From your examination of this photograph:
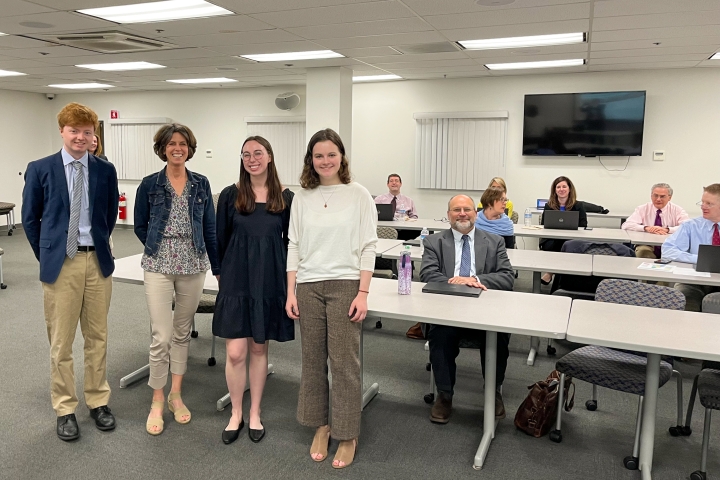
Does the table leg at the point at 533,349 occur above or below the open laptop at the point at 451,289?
below

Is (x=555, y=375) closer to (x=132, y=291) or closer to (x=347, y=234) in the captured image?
(x=347, y=234)

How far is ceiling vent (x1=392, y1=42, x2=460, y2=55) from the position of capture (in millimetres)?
6021

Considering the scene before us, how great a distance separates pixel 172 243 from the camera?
294 cm

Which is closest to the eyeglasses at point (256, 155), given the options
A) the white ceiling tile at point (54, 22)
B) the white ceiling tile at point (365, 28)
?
the white ceiling tile at point (365, 28)

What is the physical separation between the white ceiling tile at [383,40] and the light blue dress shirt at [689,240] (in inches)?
111

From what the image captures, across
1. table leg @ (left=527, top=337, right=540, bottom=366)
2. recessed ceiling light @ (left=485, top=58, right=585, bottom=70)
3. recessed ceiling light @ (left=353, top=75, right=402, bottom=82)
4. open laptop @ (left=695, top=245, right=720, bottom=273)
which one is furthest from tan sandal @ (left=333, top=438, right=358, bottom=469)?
recessed ceiling light @ (left=353, top=75, right=402, bottom=82)

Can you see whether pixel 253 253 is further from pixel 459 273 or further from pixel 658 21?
pixel 658 21

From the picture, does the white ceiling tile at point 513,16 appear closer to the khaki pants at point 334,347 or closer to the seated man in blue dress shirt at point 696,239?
the seated man in blue dress shirt at point 696,239

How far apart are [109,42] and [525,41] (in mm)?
Answer: 4405

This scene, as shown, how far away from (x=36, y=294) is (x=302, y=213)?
4728mm

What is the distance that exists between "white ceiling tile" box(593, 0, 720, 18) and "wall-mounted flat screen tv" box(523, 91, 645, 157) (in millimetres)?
3360

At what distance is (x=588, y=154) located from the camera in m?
7.99

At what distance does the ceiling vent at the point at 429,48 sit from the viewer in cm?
602

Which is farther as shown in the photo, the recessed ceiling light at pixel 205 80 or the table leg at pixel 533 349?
the recessed ceiling light at pixel 205 80
